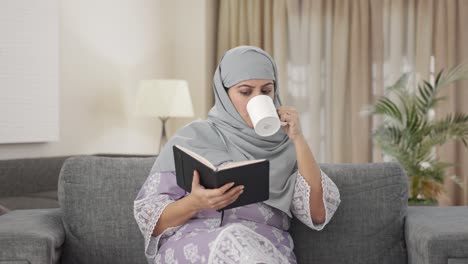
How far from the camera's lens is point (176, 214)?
2105mm

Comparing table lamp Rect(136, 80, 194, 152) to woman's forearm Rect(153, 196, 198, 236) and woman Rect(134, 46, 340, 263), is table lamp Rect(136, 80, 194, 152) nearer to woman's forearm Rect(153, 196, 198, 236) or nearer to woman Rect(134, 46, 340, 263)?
woman Rect(134, 46, 340, 263)

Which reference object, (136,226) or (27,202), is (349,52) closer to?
(27,202)

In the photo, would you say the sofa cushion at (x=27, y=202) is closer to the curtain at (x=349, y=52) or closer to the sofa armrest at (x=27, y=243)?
the sofa armrest at (x=27, y=243)

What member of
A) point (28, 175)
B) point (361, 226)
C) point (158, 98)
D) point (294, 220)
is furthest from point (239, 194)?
point (158, 98)

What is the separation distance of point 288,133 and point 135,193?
1.83 ft

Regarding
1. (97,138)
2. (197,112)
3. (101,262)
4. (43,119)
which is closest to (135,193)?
(101,262)

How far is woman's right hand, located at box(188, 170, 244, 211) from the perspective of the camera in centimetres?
194

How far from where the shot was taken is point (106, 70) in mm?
5273

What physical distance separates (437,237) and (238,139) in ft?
2.15

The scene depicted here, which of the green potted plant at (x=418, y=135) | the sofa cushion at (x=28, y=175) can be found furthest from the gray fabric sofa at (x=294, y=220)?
the green potted plant at (x=418, y=135)

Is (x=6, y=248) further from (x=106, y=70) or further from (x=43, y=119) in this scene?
(x=106, y=70)

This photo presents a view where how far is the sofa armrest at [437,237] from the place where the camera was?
2.05 metres

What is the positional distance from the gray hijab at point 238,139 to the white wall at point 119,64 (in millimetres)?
2154

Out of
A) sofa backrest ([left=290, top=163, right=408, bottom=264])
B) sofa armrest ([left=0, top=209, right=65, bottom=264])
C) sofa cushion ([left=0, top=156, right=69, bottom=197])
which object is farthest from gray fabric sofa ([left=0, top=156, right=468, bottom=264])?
sofa cushion ([left=0, top=156, right=69, bottom=197])
